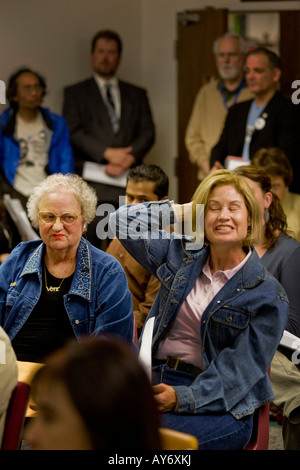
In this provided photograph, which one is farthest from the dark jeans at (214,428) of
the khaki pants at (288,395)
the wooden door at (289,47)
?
the wooden door at (289,47)

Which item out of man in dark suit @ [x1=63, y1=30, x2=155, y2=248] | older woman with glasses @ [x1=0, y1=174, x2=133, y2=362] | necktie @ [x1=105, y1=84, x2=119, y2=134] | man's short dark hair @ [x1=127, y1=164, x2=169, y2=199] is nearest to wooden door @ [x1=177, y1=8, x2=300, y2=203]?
man in dark suit @ [x1=63, y1=30, x2=155, y2=248]

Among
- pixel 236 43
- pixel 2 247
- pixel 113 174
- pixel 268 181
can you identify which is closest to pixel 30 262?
pixel 268 181

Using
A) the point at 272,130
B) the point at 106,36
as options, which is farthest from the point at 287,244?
the point at 106,36

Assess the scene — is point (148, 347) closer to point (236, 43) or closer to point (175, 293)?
point (175, 293)

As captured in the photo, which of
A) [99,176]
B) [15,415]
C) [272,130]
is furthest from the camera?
[99,176]

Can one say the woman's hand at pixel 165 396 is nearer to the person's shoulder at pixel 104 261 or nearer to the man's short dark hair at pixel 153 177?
the person's shoulder at pixel 104 261

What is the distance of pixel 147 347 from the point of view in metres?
2.19

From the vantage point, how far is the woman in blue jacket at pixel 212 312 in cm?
217

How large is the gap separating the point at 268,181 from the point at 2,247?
1.76 m

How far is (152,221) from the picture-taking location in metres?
2.46

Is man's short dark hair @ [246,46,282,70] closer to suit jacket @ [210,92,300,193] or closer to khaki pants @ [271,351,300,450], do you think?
suit jacket @ [210,92,300,193]

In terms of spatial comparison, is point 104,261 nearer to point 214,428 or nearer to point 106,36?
point 214,428

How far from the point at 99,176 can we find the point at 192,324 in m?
3.14

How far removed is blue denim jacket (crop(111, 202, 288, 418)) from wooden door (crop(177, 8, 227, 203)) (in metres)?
3.71
